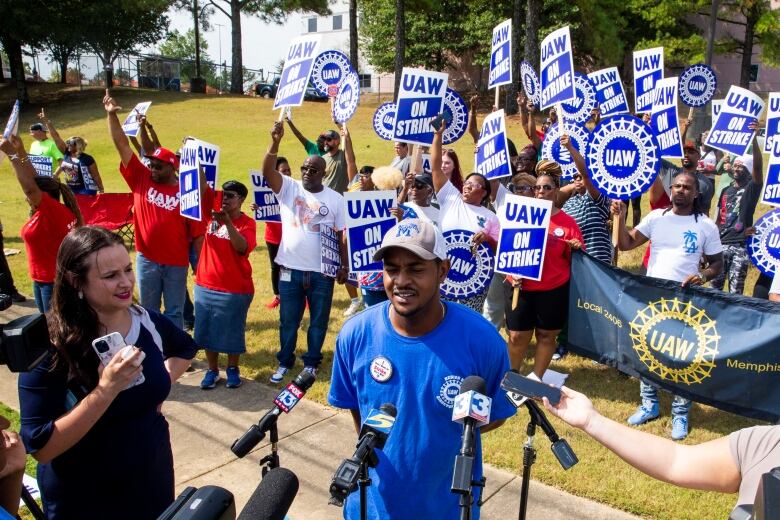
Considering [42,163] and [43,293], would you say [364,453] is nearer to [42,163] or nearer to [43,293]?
[43,293]

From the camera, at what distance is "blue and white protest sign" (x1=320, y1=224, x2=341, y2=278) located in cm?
618

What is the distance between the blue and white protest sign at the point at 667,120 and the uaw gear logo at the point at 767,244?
1.73m

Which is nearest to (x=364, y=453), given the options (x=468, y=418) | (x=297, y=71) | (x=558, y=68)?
(x=468, y=418)

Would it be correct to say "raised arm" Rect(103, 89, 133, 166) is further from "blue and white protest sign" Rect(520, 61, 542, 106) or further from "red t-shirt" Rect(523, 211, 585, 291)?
"blue and white protest sign" Rect(520, 61, 542, 106)

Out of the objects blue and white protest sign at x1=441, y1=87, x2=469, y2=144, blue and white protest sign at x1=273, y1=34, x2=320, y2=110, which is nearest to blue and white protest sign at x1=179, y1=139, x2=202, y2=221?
blue and white protest sign at x1=273, y1=34, x2=320, y2=110

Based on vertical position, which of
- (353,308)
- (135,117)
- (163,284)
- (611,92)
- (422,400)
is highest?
(611,92)

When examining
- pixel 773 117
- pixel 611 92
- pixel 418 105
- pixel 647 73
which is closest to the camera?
pixel 418 105

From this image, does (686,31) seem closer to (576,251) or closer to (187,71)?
(576,251)

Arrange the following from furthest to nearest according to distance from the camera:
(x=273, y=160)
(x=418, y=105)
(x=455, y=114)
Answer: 1. (x=455, y=114)
2. (x=418, y=105)
3. (x=273, y=160)

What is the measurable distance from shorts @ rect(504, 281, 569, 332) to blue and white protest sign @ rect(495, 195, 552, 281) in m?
0.38

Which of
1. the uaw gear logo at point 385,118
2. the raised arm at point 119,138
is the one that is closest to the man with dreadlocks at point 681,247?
the uaw gear logo at point 385,118

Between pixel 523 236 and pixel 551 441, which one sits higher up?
pixel 523 236

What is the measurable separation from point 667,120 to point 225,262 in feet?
18.1

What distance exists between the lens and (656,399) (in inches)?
226
